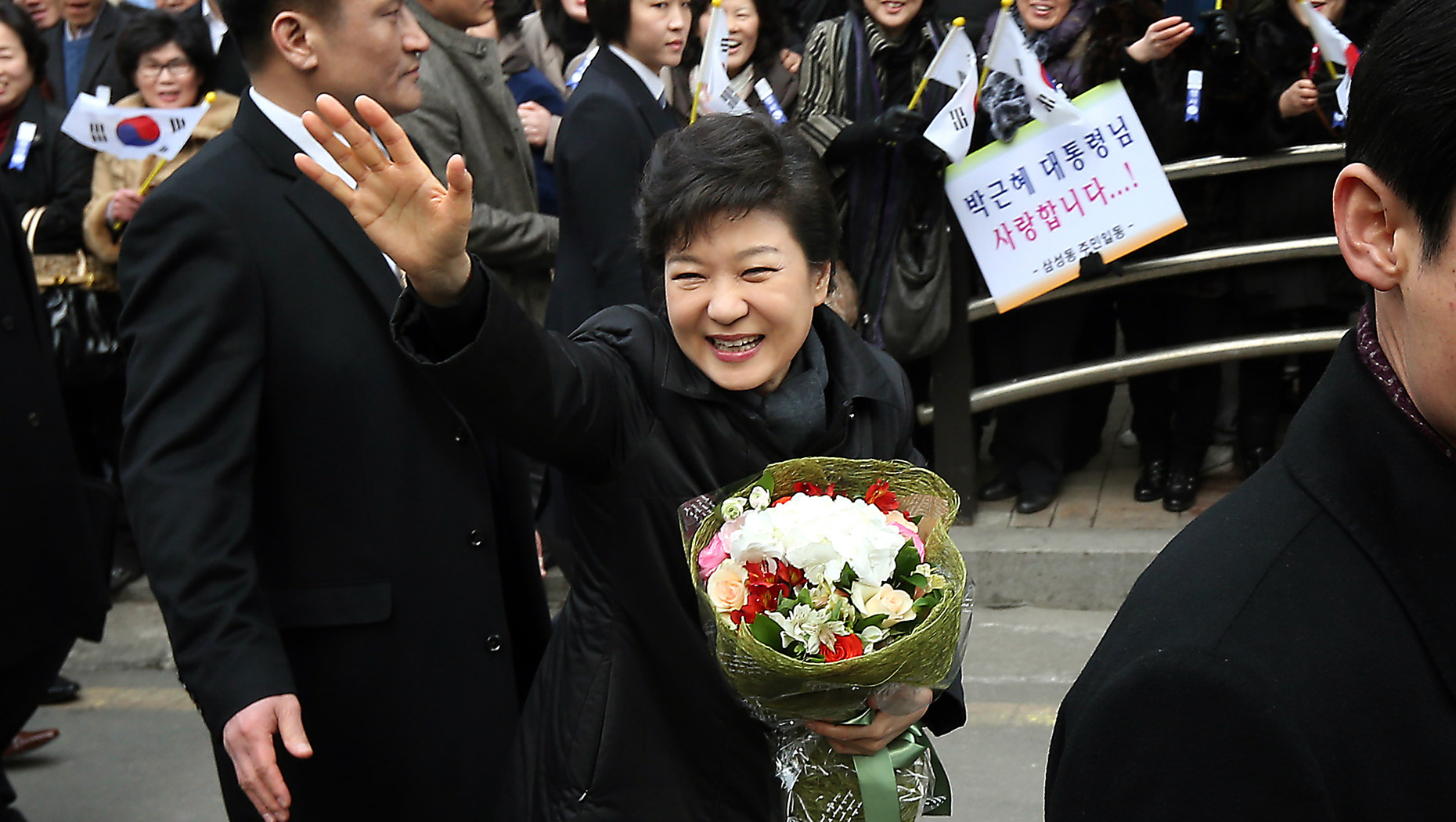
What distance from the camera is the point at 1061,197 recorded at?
5.28 metres

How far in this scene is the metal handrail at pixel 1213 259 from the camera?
5.45m

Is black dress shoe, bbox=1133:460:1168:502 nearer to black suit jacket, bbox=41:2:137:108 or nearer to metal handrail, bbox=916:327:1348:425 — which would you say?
metal handrail, bbox=916:327:1348:425

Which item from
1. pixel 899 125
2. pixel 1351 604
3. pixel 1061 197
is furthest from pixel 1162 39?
pixel 1351 604

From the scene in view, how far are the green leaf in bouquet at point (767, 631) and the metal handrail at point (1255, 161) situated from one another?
154 inches

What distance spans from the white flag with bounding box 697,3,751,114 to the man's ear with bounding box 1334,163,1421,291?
3.72 metres

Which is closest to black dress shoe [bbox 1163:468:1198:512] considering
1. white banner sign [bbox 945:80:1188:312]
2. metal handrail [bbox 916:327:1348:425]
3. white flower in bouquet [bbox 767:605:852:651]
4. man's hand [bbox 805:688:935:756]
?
metal handrail [bbox 916:327:1348:425]

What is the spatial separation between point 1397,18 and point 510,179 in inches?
156

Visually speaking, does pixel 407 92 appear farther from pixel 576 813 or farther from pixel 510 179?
A: pixel 510 179

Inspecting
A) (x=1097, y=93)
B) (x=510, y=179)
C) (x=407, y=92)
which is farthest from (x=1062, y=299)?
(x=407, y=92)

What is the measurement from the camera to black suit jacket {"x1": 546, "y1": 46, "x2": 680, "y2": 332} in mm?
4270

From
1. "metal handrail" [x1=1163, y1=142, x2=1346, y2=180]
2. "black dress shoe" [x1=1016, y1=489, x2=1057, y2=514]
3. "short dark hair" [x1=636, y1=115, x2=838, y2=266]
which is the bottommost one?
"black dress shoe" [x1=1016, y1=489, x2=1057, y2=514]

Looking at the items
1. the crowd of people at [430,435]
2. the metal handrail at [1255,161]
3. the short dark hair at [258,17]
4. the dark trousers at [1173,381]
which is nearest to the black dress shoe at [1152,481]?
the dark trousers at [1173,381]

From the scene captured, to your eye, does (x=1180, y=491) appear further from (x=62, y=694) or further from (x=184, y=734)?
(x=62, y=694)

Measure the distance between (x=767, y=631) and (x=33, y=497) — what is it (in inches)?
99.2
